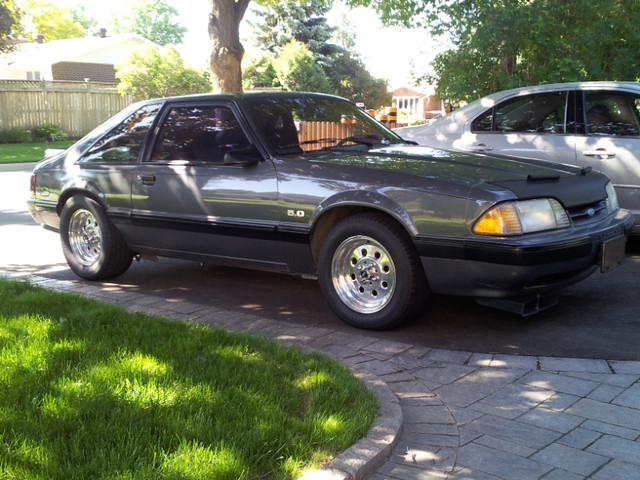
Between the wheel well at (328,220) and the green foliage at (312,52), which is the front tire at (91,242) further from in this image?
the green foliage at (312,52)

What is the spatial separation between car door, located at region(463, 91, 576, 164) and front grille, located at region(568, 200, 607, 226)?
7.37ft

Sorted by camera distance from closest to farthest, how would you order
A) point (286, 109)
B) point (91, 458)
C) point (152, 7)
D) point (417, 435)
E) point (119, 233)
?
point (91, 458)
point (417, 435)
point (286, 109)
point (119, 233)
point (152, 7)

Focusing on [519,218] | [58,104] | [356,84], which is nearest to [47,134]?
[58,104]

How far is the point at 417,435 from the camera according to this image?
11.0 feet

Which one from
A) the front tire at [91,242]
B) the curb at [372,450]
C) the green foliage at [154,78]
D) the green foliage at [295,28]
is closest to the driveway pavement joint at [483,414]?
the curb at [372,450]

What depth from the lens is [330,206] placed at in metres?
4.95

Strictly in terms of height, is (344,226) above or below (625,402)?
above

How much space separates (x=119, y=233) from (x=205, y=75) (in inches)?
1114

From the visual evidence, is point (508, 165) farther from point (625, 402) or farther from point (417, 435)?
point (417, 435)

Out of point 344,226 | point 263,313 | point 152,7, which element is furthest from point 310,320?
point 152,7

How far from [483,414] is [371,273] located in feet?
5.17

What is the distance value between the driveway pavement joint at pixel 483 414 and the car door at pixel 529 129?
11.2ft

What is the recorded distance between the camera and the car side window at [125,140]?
6234 millimetres

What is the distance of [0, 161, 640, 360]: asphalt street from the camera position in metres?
4.69
